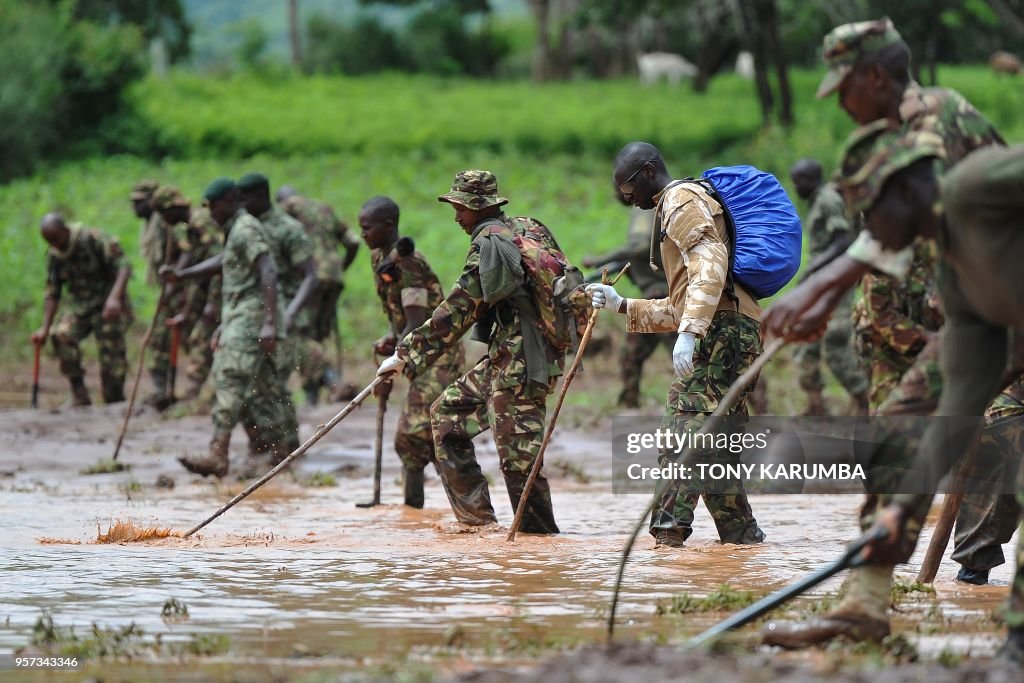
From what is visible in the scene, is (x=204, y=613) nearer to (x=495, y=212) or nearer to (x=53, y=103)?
(x=495, y=212)

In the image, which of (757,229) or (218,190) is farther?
(218,190)

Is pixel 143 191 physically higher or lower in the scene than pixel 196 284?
higher

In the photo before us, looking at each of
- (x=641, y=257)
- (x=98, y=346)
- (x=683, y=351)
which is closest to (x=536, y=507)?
(x=683, y=351)

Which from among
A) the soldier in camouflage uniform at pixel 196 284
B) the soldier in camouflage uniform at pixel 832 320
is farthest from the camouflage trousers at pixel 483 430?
the soldier in camouflage uniform at pixel 196 284

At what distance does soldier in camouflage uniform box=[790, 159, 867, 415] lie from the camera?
12.6m

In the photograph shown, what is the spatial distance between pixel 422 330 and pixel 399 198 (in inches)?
804

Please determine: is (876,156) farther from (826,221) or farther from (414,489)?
(826,221)

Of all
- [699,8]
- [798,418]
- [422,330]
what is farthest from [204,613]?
[699,8]

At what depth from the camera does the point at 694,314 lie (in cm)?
716

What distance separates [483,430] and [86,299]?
838 centimetres

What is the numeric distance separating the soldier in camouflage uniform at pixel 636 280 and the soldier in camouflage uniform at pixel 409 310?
344 cm

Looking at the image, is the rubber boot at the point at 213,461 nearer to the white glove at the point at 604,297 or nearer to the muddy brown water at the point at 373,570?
the muddy brown water at the point at 373,570

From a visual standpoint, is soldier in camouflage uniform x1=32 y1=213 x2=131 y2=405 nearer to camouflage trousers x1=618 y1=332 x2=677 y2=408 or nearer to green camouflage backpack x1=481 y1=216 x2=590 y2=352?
camouflage trousers x1=618 y1=332 x2=677 y2=408

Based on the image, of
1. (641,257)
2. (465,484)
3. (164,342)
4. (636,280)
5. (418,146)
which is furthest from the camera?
(418,146)
